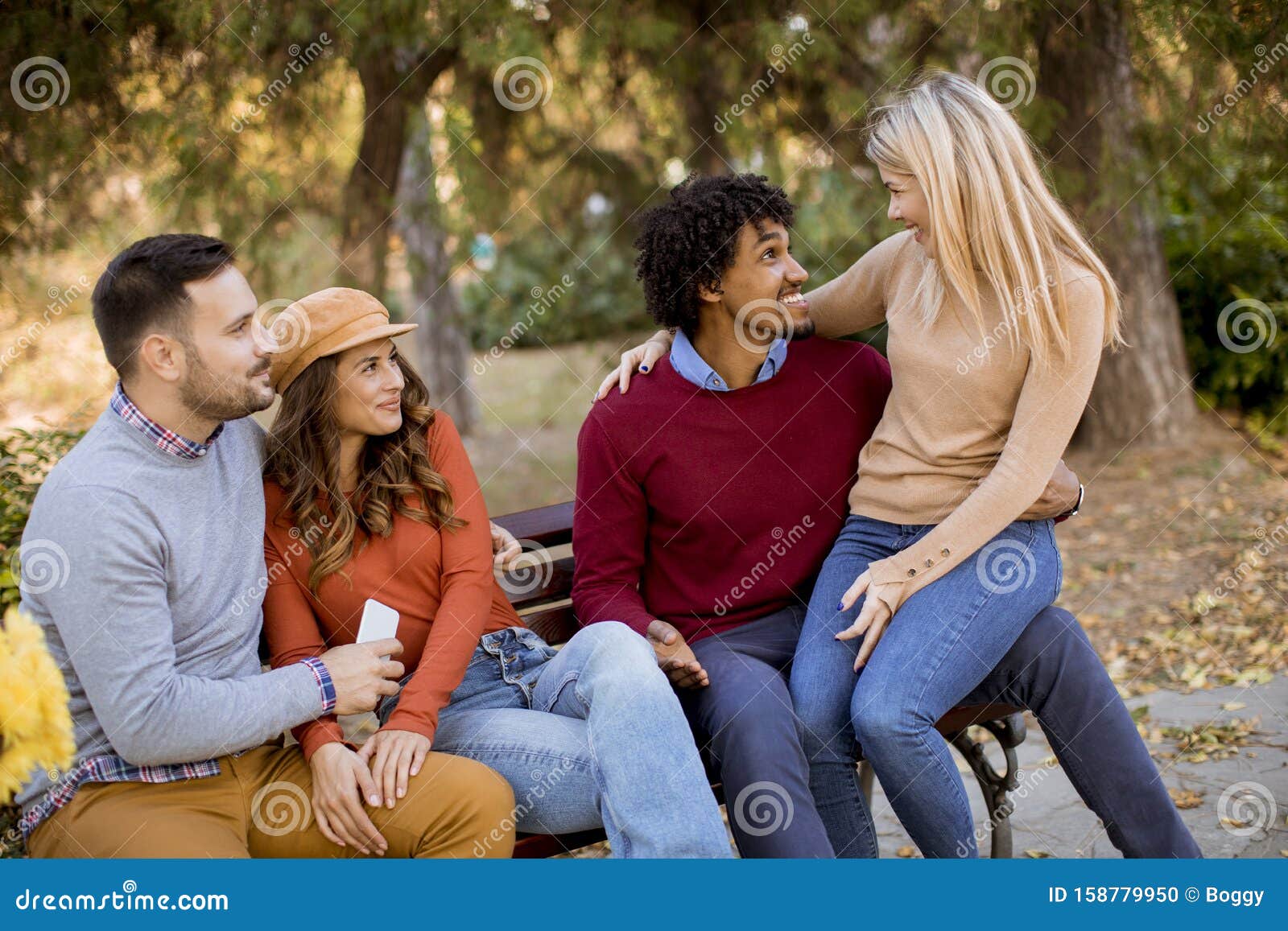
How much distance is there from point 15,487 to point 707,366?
5.92 feet

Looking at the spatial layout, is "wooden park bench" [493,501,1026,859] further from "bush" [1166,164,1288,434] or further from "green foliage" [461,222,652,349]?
"bush" [1166,164,1288,434]

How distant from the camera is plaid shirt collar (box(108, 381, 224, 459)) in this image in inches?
90.1

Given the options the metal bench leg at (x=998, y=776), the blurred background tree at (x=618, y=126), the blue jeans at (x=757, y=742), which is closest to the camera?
the blue jeans at (x=757, y=742)

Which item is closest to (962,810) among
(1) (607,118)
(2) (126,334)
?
(2) (126,334)

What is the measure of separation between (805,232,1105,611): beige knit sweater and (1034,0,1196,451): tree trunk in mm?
2335

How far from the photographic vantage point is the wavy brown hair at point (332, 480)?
8.45 ft

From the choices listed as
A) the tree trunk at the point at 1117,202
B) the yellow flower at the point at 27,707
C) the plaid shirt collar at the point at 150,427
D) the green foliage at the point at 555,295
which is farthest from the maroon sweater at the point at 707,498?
the green foliage at the point at 555,295

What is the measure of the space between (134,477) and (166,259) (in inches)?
17.4

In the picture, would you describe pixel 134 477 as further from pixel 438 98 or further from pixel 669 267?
pixel 438 98

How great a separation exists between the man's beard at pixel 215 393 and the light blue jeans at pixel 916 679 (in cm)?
134

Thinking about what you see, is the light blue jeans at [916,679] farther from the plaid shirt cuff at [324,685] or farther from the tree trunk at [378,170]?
the tree trunk at [378,170]

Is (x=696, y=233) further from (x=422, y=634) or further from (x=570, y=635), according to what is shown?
(x=422, y=634)

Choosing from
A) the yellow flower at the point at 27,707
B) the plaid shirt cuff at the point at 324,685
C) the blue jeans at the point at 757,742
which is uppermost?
the yellow flower at the point at 27,707

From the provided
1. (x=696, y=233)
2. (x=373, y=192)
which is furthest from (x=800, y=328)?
(x=373, y=192)
